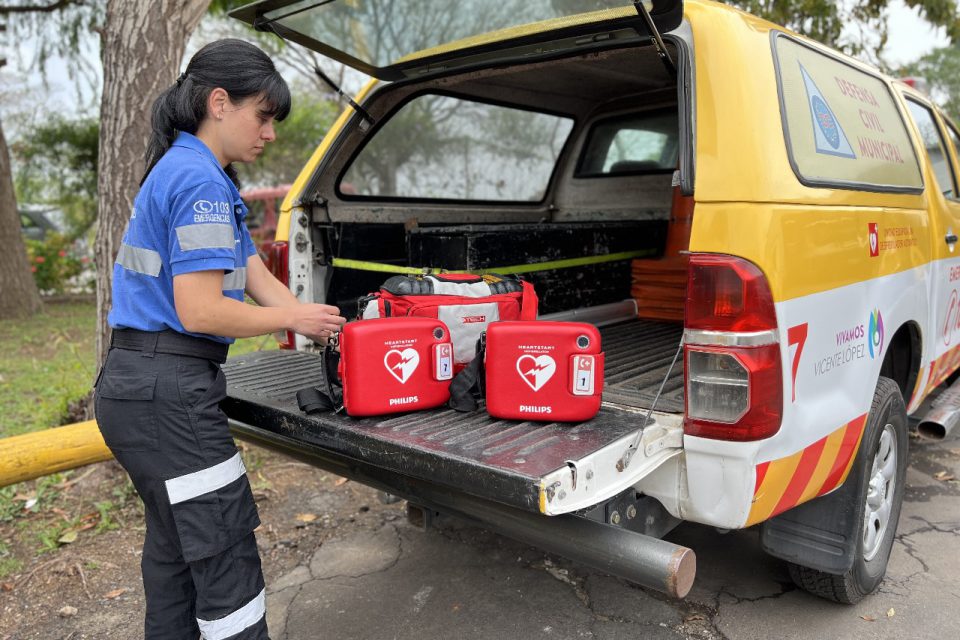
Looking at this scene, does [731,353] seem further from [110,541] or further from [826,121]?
[110,541]

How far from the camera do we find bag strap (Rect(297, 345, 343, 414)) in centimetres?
233

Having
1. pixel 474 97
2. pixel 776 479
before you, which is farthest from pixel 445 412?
pixel 474 97

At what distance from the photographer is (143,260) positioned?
1914mm

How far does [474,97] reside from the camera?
4.32 meters

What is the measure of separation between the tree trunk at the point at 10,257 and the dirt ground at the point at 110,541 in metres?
6.13

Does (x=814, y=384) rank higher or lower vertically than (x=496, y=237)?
lower

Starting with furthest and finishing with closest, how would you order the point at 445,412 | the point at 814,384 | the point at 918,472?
1. the point at 918,472
2. the point at 445,412
3. the point at 814,384

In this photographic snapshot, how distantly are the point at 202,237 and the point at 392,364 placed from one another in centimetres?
67

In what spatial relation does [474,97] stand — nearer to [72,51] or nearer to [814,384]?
[814,384]

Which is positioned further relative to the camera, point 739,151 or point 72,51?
point 72,51

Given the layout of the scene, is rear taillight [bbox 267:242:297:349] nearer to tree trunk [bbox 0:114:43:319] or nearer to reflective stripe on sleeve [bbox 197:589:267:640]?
reflective stripe on sleeve [bbox 197:589:267:640]

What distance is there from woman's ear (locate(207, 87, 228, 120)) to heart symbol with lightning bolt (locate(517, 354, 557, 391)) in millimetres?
1072

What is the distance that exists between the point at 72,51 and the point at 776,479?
32.1 ft

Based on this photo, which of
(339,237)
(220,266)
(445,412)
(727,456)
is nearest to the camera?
(220,266)
